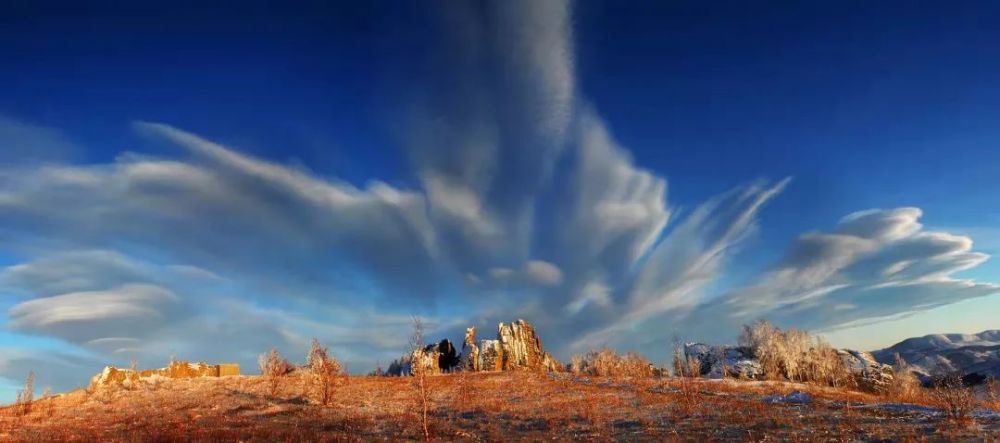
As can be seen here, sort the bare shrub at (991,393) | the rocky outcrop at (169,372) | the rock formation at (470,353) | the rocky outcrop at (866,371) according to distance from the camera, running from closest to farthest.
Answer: the bare shrub at (991,393)
the rocky outcrop at (169,372)
the rocky outcrop at (866,371)
the rock formation at (470,353)

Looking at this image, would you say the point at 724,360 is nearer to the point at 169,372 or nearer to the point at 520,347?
the point at 520,347

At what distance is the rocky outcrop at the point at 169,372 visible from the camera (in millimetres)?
66900

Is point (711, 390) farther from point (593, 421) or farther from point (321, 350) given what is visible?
point (321, 350)

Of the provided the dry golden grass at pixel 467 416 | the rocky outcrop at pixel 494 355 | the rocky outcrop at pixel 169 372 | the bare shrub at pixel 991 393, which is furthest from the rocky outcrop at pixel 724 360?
the rocky outcrop at pixel 169 372

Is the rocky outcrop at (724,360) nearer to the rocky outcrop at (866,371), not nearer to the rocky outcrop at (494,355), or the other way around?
the rocky outcrop at (866,371)

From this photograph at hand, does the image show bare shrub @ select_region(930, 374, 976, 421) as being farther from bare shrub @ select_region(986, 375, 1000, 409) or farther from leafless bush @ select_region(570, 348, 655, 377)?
leafless bush @ select_region(570, 348, 655, 377)

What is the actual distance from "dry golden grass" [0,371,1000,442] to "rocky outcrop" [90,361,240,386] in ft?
33.6

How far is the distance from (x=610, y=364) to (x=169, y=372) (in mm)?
82504

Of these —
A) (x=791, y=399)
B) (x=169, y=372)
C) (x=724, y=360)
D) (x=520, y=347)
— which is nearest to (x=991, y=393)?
(x=791, y=399)

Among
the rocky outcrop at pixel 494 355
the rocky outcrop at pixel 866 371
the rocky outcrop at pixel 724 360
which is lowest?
the rocky outcrop at pixel 866 371

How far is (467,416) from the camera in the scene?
41125mm

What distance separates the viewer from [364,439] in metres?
31.2

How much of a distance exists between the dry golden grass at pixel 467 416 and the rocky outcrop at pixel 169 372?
1025cm

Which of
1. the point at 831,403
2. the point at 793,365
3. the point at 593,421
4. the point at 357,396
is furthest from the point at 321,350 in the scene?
the point at 793,365
